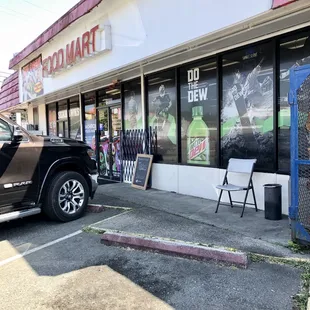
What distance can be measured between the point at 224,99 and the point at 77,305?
4.76 metres

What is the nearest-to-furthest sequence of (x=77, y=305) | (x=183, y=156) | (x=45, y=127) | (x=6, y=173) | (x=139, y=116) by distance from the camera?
(x=77, y=305)
(x=6, y=173)
(x=183, y=156)
(x=139, y=116)
(x=45, y=127)

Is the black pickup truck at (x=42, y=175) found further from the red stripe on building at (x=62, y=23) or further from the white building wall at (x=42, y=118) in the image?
the white building wall at (x=42, y=118)

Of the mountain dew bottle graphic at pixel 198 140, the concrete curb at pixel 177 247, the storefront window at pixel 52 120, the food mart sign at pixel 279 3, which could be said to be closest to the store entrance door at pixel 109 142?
the mountain dew bottle graphic at pixel 198 140

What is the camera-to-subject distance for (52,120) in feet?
44.5

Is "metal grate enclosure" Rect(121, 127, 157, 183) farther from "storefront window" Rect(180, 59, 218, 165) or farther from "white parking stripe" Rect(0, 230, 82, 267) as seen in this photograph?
"white parking stripe" Rect(0, 230, 82, 267)

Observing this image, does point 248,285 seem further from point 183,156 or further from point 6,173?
point 183,156

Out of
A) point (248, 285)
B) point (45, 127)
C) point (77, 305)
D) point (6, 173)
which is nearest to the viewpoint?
point (77, 305)

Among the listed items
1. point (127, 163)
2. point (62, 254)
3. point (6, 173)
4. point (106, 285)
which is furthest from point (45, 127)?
point (106, 285)

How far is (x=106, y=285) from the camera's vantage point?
321 cm

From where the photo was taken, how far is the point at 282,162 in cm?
542

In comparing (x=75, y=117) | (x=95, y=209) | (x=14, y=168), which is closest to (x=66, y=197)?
(x=95, y=209)

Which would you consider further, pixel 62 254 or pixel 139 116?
pixel 139 116

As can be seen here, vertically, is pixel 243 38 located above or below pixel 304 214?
above

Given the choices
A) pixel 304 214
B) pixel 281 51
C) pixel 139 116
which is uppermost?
pixel 281 51
